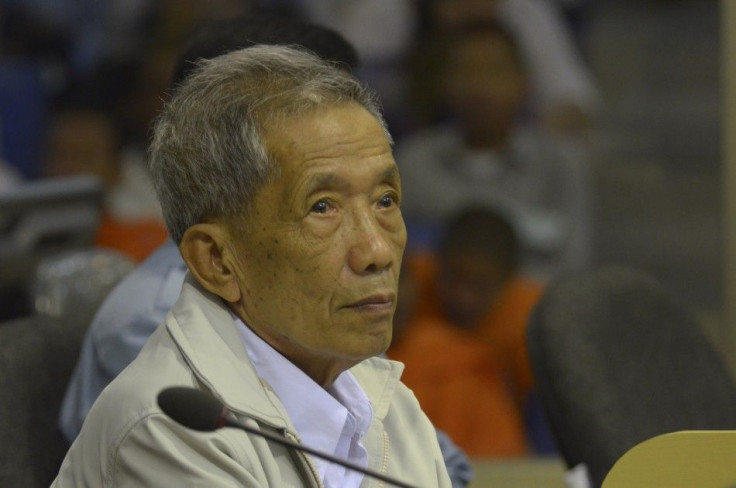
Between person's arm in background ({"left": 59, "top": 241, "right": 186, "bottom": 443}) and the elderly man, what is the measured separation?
0.31 m

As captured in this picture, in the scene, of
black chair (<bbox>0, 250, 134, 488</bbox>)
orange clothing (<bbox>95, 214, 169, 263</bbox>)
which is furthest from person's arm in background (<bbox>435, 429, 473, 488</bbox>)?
orange clothing (<bbox>95, 214, 169, 263</bbox>)

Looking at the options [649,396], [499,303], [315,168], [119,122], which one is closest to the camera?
[315,168]

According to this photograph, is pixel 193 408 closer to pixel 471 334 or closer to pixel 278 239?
pixel 278 239

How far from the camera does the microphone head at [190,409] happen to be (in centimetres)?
126

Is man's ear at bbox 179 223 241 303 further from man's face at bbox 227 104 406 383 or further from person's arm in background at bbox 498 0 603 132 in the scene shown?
person's arm in background at bbox 498 0 603 132

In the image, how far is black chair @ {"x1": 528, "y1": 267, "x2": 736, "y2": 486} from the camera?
78.0 inches

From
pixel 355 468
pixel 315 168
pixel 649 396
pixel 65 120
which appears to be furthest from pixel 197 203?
pixel 65 120

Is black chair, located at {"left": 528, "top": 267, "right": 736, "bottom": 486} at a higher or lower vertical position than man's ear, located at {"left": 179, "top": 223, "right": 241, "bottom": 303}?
lower

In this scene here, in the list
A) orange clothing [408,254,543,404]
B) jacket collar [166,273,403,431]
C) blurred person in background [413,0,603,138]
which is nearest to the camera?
jacket collar [166,273,403,431]

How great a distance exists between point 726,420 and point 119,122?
2414 millimetres

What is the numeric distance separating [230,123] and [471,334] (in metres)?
2.13

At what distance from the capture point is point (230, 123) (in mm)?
1451

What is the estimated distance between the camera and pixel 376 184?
4.91ft

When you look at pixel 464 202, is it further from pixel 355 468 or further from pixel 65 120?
pixel 355 468
